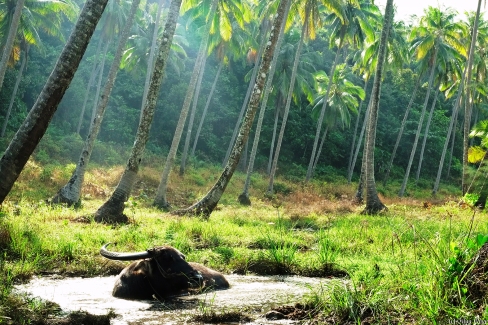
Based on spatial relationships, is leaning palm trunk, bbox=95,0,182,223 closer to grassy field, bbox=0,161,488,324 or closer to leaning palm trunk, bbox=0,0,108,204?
grassy field, bbox=0,161,488,324

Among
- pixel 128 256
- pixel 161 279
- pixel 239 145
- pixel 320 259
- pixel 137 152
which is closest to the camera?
pixel 128 256

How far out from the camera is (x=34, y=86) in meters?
33.3

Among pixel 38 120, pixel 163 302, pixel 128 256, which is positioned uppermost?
pixel 38 120

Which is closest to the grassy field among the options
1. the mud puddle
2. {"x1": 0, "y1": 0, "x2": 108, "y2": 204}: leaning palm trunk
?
the mud puddle

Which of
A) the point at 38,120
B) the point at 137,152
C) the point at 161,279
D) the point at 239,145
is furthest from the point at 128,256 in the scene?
the point at 239,145

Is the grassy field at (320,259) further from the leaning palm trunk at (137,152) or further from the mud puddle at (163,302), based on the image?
the leaning palm trunk at (137,152)

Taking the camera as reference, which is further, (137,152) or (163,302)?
(137,152)

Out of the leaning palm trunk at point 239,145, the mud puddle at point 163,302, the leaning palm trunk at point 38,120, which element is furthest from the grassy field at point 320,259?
the leaning palm trunk at point 38,120

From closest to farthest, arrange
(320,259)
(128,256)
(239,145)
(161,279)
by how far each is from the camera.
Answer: (128,256), (161,279), (320,259), (239,145)

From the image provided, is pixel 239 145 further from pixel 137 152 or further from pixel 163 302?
pixel 163 302

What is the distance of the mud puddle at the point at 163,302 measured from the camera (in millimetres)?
4086

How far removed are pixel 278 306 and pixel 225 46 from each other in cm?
2844

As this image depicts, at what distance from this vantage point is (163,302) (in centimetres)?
467

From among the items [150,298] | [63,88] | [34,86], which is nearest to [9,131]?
[34,86]
